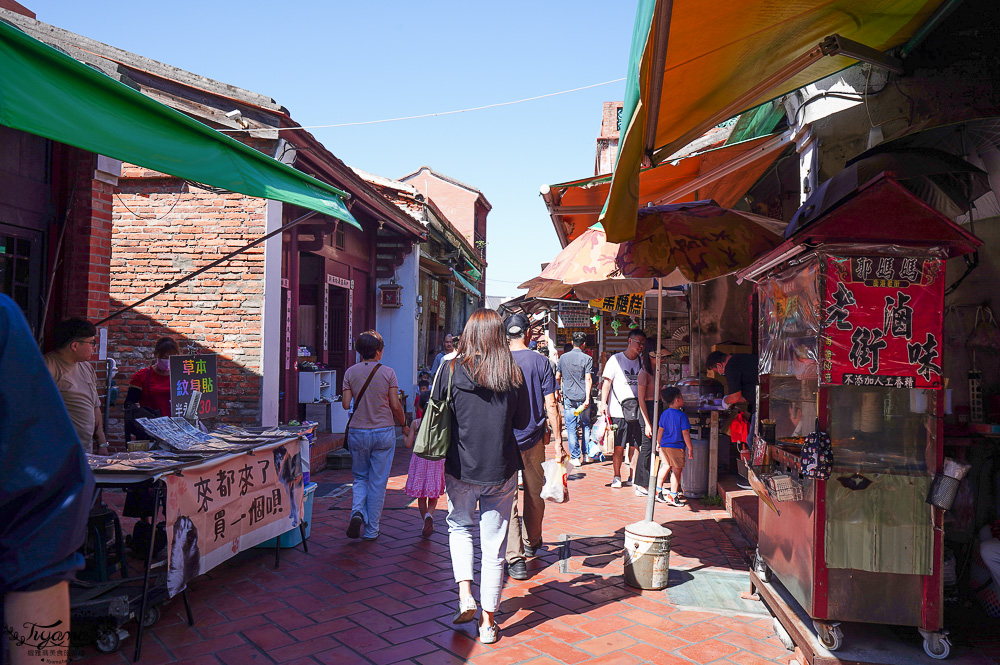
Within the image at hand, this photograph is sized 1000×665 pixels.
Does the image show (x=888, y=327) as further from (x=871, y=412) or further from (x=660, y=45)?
(x=660, y=45)

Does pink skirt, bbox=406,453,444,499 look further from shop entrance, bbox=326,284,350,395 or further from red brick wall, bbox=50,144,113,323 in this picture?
shop entrance, bbox=326,284,350,395

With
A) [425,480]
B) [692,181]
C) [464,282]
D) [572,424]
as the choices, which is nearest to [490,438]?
[425,480]

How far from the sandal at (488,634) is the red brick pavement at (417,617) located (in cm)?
5

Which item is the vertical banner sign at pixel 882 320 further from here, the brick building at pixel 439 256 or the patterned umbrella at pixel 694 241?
the brick building at pixel 439 256

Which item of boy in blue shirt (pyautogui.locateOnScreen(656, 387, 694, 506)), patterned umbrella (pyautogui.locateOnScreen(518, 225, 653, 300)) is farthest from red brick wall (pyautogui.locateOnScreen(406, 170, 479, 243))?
patterned umbrella (pyautogui.locateOnScreen(518, 225, 653, 300))

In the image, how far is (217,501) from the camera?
14.4 ft

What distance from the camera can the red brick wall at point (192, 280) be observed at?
8.54 metres

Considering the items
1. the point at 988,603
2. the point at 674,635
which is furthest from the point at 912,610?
the point at 674,635

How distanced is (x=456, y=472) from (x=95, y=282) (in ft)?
13.5

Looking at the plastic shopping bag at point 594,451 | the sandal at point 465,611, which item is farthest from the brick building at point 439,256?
the sandal at point 465,611

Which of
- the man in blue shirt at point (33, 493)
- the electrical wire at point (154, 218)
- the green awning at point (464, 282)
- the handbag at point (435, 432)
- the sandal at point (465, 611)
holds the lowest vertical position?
the sandal at point (465, 611)

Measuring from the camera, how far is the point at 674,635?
3938mm

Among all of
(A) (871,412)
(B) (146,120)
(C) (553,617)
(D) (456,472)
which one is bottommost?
(C) (553,617)

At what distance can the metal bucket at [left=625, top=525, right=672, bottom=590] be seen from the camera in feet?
15.3
